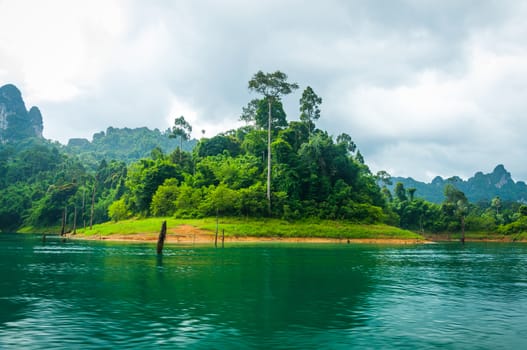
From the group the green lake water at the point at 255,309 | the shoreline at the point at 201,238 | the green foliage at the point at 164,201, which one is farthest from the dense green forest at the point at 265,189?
the green lake water at the point at 255,309

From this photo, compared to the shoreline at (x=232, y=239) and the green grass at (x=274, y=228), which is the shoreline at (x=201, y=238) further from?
the green grass at (x=274, y=228)

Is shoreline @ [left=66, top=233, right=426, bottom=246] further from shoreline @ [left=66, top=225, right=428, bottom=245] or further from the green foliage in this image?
the green foliage

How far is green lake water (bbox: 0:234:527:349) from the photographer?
14969mm

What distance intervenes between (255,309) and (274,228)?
72829 mm

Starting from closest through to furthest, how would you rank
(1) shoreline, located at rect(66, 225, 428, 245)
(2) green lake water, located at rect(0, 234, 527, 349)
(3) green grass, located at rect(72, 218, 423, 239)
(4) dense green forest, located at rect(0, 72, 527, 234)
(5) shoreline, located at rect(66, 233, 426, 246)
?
1. (2) green lake water, located at rect(0, 234, 527, 349)
2. (5) shoreline, located at rect(66, 233, 426, 246)
3. (1) shoreline, located at rect(66, 225, 428, 245)
4. (3) green grass, located at rect(72, 218, 423, 239)
5. (4) dense green forest, located at rect(0, 72, 527, 234)

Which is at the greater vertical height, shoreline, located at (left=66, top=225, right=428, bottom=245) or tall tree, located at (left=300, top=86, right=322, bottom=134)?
tall tree, located at (left=300, top=86, right=322, bottom=134)

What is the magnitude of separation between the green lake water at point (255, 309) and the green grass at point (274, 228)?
54.2m

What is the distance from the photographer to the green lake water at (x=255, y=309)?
1497 cm

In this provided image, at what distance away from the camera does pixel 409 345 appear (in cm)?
1466

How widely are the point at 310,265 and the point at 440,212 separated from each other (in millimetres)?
121747

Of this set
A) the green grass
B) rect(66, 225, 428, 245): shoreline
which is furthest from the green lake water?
the green grass

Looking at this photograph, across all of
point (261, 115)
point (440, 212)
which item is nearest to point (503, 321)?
point (261, 115)

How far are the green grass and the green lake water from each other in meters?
54.2

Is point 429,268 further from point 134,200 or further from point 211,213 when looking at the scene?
point 134,200
